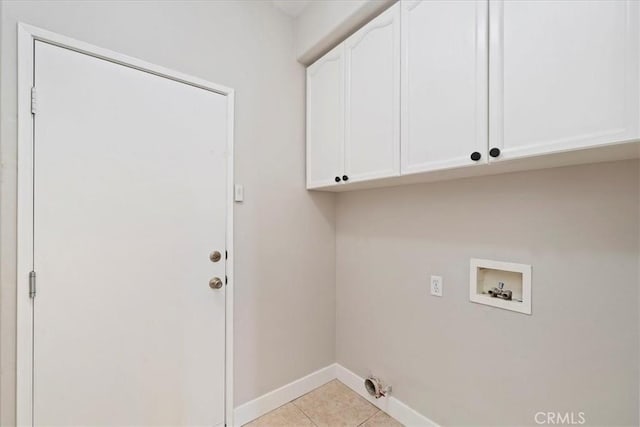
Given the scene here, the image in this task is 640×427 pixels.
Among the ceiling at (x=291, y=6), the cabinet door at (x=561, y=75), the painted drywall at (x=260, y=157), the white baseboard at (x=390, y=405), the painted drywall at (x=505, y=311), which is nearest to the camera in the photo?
the cabinet door at (x=561, y=75)

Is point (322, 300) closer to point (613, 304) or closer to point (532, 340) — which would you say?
point (532, 340)

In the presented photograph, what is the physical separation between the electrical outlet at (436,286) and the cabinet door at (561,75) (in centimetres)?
78

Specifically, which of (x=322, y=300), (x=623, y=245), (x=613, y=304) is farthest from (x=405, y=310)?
(x=623, y=245)

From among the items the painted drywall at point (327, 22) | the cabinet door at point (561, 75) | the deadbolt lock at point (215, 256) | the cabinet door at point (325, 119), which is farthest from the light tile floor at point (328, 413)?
the painted drywall at point (327, 22)

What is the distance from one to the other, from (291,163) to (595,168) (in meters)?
1.53

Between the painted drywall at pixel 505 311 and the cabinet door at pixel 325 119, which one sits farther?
the cabinet door at pixel 325 119

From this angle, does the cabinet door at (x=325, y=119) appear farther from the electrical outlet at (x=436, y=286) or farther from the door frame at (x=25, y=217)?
the door frame at (x=25, y=217)

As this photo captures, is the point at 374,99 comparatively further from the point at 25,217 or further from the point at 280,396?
the point at 280,396

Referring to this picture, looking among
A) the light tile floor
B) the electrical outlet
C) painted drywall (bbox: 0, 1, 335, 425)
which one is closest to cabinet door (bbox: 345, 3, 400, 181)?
painted drywall (bbox: 0, 1, 335, 425)

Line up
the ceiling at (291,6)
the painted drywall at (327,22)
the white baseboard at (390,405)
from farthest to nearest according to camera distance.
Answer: the ceiling at (291,6) < the white baseboard at (390,405) < the painted drywall at (327,22)

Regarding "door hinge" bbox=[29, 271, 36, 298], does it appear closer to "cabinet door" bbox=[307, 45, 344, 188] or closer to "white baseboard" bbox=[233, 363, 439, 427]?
"white baseboard" bbox=[233, 363, 439, 427]

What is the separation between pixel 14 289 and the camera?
42.4 inches

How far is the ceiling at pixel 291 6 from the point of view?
1784 mm

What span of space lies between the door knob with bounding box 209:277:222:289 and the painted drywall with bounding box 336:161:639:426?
3.15 ft
